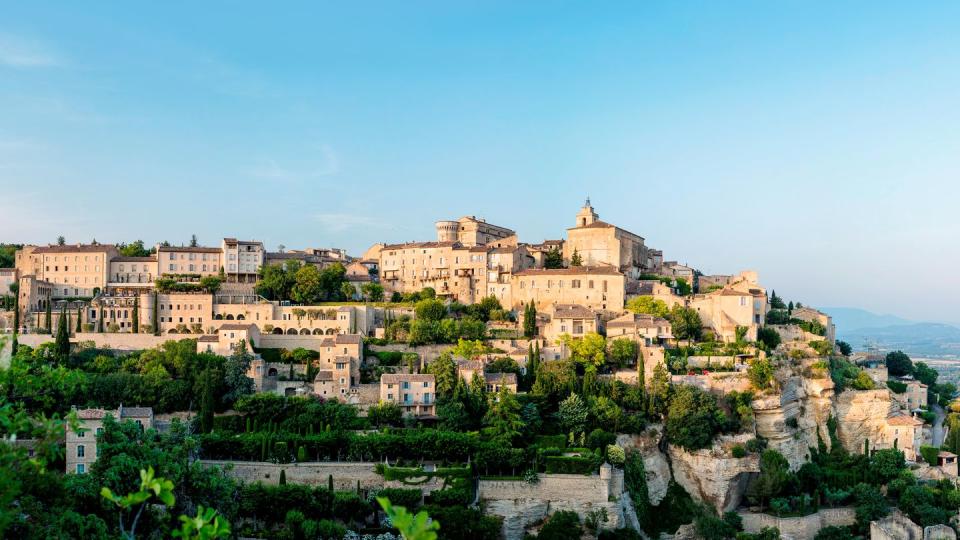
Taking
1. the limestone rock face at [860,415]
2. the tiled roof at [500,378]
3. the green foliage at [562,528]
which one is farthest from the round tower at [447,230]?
the green foliage at [562,528]

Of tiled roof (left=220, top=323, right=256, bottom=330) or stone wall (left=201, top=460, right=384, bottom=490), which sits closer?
stone wall (left=201, top=460, right=384, bottom=490)

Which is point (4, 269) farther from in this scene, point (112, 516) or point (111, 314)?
point (112, 516)

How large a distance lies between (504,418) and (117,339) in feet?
76.9

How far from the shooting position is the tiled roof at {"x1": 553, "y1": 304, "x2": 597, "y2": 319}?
161 ft

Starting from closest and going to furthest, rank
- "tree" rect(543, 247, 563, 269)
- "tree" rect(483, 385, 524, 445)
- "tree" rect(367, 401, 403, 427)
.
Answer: "tree" rect(483, 385, 524, 445) → "tree" rect(367, 401, 403, 427) → "tree" rect(543, 247, 563, 269)

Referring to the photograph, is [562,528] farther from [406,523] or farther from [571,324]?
[406,523]

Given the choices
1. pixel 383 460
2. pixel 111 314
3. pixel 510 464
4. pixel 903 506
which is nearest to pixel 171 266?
pixel 111 314

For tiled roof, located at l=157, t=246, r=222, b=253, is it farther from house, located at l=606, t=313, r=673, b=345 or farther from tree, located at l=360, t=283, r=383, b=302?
house, located at l=606, t=313, r=673, b=345

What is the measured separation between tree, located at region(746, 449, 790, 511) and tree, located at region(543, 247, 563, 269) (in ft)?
76.9

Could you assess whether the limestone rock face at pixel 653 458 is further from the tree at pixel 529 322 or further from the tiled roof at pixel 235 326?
the tiled roof at pixel 235 326

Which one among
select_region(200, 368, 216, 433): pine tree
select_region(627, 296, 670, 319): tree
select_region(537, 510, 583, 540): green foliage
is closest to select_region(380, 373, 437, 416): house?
select_region(200, 368, 216, 433): pine tree

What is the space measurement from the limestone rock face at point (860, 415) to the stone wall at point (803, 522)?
6.65m

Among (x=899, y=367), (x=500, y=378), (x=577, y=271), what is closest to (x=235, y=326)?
(x=500, y=378)

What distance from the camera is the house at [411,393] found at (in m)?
41.7
